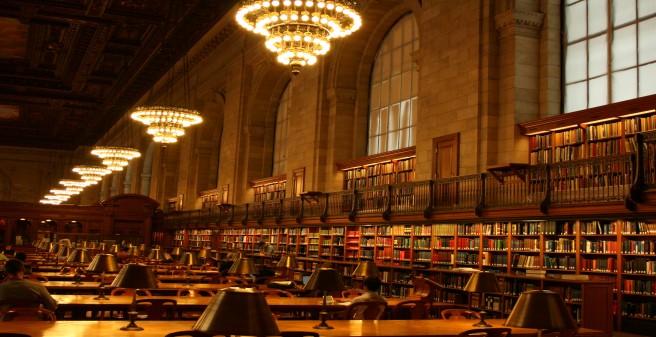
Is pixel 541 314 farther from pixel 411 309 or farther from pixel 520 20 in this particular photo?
pixel 520 20

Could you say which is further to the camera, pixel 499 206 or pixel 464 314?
pixel 499 206

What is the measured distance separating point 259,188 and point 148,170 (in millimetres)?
18457

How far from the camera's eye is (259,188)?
1037 inches

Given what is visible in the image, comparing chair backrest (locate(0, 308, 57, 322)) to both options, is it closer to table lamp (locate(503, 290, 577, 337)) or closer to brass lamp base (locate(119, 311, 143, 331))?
brass lamp base (locate(119, 311, 143, 331))

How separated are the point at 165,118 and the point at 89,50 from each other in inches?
204

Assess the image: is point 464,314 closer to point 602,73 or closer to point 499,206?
point 499,206

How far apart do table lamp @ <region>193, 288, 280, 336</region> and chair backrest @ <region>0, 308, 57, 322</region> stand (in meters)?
3.39

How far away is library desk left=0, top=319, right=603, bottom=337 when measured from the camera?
16.3 feet

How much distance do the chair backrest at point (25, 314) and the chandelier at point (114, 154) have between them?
1888 centimetres

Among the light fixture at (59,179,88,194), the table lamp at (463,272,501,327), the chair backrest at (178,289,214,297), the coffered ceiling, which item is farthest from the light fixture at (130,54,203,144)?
the light fixture at (59,179,88,194)

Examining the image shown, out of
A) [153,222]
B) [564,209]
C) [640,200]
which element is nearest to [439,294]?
[564,209]

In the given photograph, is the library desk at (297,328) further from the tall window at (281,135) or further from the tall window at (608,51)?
the tall window at (281,135)

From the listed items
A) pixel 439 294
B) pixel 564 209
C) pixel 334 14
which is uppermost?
pixel 334 14

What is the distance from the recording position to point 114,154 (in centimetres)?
2427
